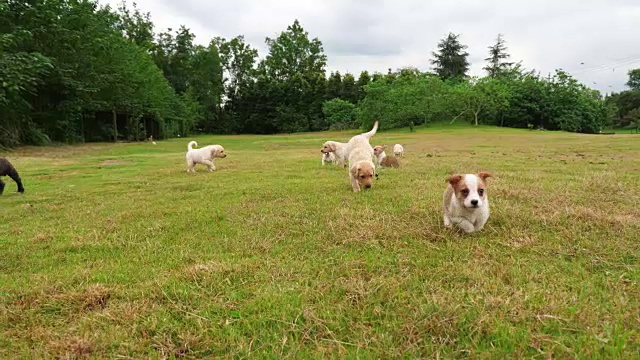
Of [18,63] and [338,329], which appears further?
[18,63]

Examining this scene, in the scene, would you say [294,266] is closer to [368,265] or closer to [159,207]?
[368,265]

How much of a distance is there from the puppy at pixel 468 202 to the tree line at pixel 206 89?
2021 cm

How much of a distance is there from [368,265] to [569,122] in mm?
54127

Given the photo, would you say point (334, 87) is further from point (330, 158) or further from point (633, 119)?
point (330, 158)

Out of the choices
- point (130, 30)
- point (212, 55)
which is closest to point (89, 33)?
point (130, 30)

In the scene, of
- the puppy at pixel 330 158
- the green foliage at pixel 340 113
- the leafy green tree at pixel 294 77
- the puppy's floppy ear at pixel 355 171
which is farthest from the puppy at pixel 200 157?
the leafy green tree at pixel 294 77

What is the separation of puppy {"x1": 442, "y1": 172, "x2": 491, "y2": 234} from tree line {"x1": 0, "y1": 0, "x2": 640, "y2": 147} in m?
20.2

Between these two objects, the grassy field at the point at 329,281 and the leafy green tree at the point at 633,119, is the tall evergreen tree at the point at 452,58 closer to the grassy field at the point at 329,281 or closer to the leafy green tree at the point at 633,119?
the leafy green tree at the point at 633,119

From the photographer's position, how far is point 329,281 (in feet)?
9.77

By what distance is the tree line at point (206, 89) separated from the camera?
24.1m

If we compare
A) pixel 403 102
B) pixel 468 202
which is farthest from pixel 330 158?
pixel 403 102

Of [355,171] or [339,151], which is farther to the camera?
[339,151]

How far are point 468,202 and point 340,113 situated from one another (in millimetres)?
55190

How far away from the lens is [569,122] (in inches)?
1849
